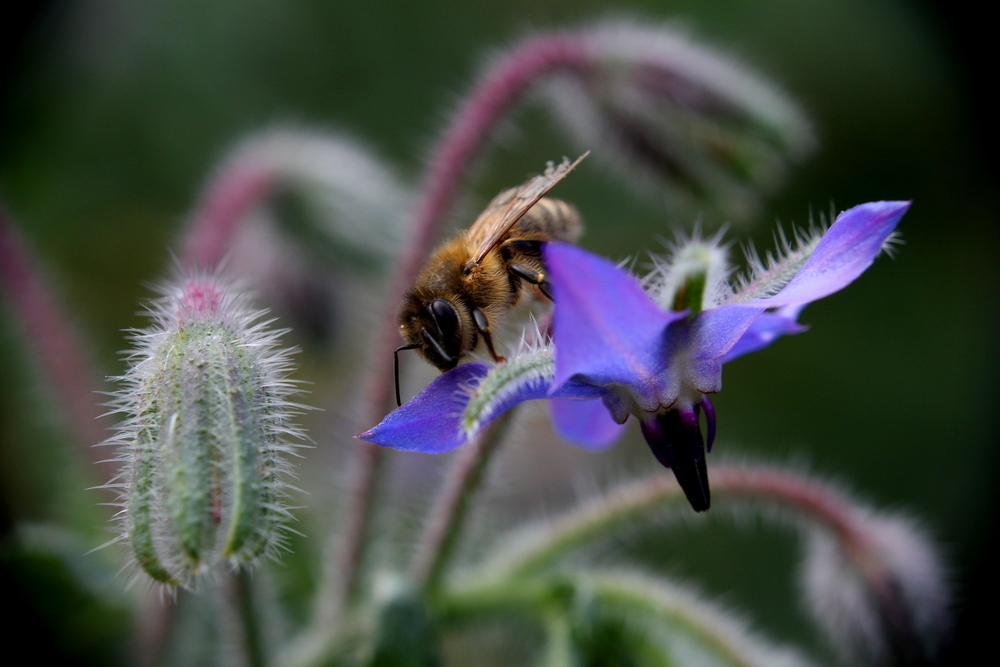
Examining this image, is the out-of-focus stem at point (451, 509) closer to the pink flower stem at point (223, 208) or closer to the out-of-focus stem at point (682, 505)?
the out-of-focus stem at point (682, 505)

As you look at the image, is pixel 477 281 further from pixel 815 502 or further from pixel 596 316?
pixel 815 502

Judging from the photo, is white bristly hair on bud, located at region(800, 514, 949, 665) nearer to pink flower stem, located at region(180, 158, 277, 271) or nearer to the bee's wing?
the bee's wing

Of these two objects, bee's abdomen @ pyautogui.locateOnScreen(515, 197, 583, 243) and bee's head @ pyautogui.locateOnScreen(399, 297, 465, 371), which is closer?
bee's head @ pyautogui.locateOnScreen(399, 297, 465, 371)

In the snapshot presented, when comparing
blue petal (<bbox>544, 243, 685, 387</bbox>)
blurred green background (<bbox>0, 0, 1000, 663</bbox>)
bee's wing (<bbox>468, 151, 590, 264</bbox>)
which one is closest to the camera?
blue petal (<bbox>544, 243, 685, 387</bbox>)

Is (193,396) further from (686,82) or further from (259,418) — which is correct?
(686,82)

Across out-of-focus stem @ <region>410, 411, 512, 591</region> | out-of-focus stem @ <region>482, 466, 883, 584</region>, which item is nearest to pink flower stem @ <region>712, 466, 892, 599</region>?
out-of-focus stem @ <region>482, 466, 883, 584</region>

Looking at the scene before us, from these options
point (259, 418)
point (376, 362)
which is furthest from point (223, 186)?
point (259, 418)

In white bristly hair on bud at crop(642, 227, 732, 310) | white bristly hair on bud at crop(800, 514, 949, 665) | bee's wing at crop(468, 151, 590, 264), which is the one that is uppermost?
bee's wing at crop(468, 151, 590, 264)
